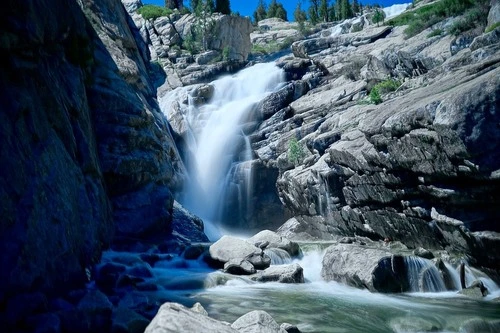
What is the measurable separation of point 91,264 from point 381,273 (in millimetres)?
10993

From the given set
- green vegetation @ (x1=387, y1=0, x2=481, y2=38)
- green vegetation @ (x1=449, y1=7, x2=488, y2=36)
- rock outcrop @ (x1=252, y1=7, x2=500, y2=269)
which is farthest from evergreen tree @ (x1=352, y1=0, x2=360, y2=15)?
green vegetation @ (x1=449, y1=7, x2=488, y2=36)

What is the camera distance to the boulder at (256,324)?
293 inches

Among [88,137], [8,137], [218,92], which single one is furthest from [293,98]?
[8,137]

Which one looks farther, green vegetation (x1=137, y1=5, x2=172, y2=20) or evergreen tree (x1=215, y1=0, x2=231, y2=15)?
evergreen tree (x1=215, y1=0, x2=231, y2=15)

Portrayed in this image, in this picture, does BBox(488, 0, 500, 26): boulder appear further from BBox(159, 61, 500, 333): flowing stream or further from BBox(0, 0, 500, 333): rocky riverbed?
BBox(159, 61, 500, 333): flowing stream

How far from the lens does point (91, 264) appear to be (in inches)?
572

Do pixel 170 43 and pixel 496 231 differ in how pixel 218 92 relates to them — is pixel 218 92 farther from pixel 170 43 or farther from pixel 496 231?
pixel 496 231

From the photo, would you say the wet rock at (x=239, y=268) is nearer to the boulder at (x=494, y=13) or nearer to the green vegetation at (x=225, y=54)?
the boulder at (x=494, y=13)

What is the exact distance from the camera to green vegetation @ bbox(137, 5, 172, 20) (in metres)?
74.1

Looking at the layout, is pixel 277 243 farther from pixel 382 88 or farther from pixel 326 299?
pixel 382 88

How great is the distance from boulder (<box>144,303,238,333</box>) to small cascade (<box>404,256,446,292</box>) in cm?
1181

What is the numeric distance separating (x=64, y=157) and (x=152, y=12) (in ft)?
224

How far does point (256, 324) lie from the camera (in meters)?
7.56

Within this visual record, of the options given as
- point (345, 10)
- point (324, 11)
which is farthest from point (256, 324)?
point (324, 11)
